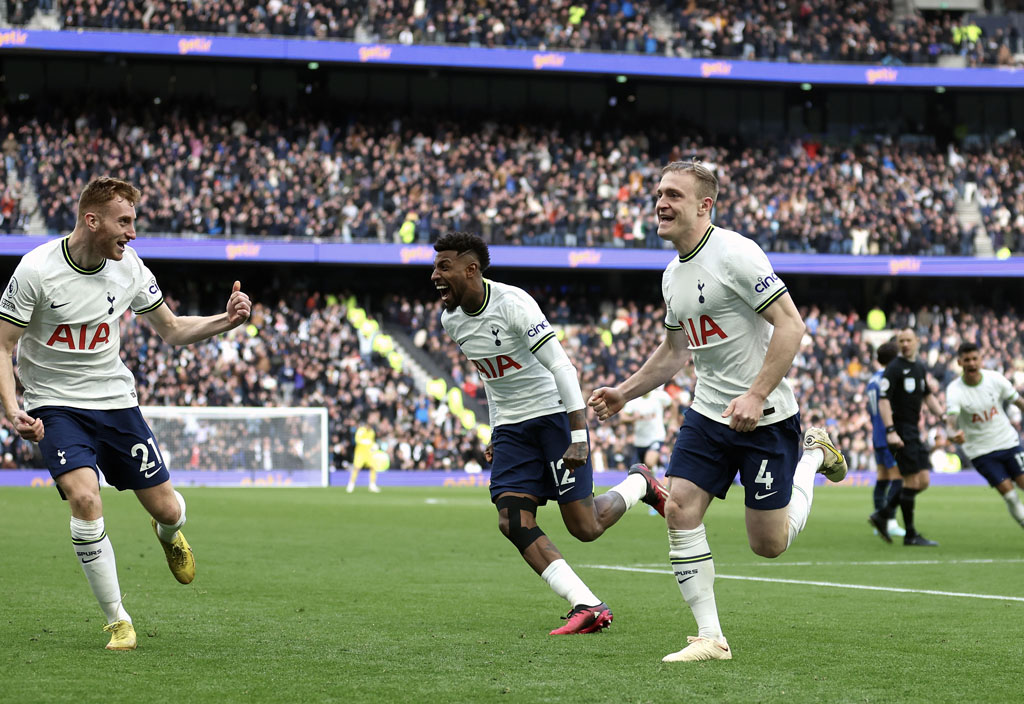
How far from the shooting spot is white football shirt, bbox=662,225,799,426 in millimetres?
6871

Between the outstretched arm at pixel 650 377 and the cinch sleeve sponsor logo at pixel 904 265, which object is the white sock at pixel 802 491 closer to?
the outstretched arm at pixel 650 377

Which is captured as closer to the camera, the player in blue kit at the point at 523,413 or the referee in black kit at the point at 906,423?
the player in blue kit at the point at 523,413

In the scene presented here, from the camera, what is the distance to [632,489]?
8773mm

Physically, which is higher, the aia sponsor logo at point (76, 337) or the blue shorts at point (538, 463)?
the aia sponsor logo at point (76, 337)

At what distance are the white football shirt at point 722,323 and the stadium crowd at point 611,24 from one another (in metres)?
33.8

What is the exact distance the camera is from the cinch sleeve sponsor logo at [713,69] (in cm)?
4153

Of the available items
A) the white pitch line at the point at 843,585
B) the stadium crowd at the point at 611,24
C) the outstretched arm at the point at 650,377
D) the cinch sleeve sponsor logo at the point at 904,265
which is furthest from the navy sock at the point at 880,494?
the stadium crowd at the point at 611,24

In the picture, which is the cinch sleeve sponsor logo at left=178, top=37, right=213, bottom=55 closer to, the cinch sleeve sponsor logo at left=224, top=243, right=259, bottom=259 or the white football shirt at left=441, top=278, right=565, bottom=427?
the cinch sleeve sponsor logo at left=224, top=243, right=259, bottom=259

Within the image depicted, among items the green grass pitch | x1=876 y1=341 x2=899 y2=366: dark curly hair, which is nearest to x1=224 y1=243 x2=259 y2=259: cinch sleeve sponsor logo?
the green grass pitch

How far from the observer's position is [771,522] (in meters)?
7.02

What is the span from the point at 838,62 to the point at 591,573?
34.4 m

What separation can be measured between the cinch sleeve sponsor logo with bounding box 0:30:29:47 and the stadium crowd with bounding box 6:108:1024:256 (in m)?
2.40

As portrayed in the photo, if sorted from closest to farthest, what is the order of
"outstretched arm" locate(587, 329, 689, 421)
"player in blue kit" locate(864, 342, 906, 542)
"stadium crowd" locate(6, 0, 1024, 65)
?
1. "outstretched arm" locate(587, 329, 689, 421)
2. "player in blue kit" locate(864, 342, 906, 542)
3. "stadium crowd" locate(6, 0, 1024, 65)

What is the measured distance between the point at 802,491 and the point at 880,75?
37689 millimetres
